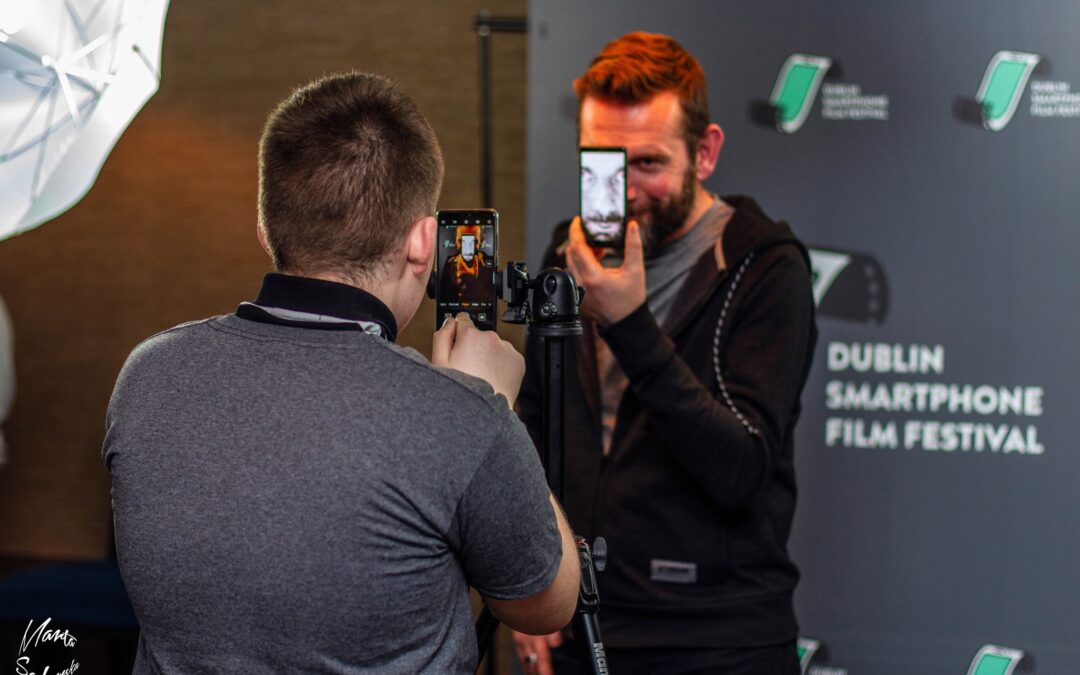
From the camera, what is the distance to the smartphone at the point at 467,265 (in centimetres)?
108

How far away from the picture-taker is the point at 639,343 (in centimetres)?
141

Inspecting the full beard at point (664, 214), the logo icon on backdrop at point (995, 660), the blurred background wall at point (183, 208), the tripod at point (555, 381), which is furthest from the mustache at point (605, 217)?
the blurred background wall at point (183, 208)

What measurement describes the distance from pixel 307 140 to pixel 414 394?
0.82 feet

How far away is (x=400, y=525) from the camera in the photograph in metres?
0.85

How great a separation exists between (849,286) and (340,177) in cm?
130

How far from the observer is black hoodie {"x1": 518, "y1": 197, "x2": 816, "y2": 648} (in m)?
1.43

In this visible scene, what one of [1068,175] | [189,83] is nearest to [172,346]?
[1068,175]

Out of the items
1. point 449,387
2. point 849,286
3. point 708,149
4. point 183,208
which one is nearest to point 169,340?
point 449,387

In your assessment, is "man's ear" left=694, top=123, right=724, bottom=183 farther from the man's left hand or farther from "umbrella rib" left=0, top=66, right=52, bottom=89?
"umbrella rib" left=0, top=66, right=52, bottom=89

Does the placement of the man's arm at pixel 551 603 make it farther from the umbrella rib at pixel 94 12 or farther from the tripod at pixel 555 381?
the umbrella rib at pixel 94 12

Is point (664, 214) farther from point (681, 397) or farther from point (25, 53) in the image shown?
point (25, 53)

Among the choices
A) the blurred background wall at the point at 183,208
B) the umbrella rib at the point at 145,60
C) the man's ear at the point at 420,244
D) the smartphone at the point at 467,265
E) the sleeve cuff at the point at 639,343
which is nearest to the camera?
the man's ear at the point at 420,244

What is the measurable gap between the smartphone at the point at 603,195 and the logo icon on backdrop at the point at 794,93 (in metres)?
0.64

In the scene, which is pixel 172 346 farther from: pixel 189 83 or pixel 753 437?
pixel 189 83
